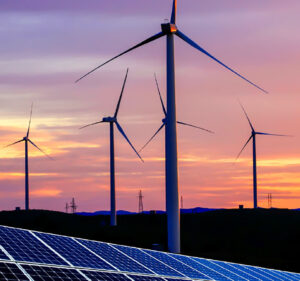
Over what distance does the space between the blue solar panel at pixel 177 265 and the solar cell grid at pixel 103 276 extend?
654cm

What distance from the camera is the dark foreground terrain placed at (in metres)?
107

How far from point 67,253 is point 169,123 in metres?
31.9

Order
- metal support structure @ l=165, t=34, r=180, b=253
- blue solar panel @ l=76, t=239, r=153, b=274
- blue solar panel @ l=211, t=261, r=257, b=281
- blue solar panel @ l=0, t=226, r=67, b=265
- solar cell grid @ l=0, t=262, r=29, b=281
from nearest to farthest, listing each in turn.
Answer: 1. solar cell grid @ l=0, t=262, r=29, b=281
2. blue solar panel @ l=0, t=226, r=67, b=265
3. blue solar panel @ l=76, t=239, r=153, b=274
4. blue solar panel @ l=211, t=261, r=257, b=281
5. metal support structure @ l=165, t=34, r=180, b=253

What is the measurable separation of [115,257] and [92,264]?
4.55m

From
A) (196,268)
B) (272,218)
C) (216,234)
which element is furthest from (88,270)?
(272,218)

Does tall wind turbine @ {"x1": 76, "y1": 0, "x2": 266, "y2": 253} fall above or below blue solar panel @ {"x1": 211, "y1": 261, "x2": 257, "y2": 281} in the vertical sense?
above

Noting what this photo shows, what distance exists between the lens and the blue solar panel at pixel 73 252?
1316 inches

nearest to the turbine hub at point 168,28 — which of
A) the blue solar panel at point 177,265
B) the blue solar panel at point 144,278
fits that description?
the blue solar panel at point 177,265

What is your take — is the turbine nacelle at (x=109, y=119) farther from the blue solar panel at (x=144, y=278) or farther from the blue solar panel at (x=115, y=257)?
the blue solar panel at (x=144, y=278)

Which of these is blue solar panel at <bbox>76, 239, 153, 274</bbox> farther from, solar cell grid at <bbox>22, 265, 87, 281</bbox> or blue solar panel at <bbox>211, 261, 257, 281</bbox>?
blue solar panel at <bbox>211, 261, 257, 281</bbox>

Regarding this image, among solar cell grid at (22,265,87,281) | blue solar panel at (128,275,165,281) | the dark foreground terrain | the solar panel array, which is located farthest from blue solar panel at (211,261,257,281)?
the dark foreground terrain

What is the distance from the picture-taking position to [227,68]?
6450 centimetres

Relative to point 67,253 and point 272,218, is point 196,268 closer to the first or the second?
point 67,253

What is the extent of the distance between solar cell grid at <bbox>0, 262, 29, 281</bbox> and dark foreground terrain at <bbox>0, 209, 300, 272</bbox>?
232 ft
